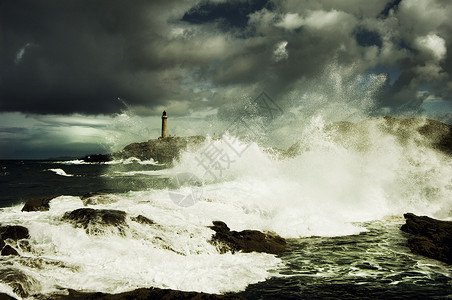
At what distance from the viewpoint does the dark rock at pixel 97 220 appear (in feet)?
26.2

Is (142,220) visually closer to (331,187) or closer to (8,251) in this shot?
(8,251)

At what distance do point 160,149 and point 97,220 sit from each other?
99.4 metres

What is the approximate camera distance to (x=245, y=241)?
29.4ft

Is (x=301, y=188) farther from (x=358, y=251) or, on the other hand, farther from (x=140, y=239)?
(x=140, y=239)

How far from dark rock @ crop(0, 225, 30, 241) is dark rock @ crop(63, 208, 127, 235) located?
116 centimetres

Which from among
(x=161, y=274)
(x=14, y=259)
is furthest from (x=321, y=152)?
(x=14, y=259)

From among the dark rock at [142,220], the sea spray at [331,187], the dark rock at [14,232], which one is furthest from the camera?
the sea spray at [331,187]

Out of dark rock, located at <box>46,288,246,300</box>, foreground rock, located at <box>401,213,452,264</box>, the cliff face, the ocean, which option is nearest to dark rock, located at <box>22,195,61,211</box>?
the ocean

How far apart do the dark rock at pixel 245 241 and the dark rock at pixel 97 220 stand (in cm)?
279

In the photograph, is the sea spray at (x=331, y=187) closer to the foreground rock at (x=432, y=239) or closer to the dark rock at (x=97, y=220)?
the foreground rock at (x=432, y=239)

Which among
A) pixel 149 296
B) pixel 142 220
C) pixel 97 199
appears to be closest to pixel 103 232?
pixel 142 220

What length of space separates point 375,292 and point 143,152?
115841mm

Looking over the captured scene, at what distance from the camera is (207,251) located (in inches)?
322

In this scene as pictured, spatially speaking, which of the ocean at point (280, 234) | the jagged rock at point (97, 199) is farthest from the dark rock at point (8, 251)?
the jagged rock at point (97, 199)
